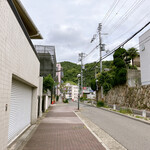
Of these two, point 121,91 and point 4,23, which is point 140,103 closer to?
point 121,91

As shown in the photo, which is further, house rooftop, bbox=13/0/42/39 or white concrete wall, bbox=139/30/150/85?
white concrete wall, bbox=139/30/150/85

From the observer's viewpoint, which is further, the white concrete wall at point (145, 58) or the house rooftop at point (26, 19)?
the white concrete wall at point (145, 58)

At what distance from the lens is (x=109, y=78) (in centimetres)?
2427

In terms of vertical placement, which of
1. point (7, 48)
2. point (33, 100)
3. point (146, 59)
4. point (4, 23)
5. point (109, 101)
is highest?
point (146, 59)

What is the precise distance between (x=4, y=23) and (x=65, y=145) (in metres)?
4.97

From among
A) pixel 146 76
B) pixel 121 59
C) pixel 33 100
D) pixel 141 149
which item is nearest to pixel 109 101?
pixel 121 59

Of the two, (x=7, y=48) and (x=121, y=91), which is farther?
(x=121, y=91)

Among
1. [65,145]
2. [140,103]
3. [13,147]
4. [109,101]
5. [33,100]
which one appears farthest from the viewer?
[109,101]

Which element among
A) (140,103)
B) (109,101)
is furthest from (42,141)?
(109,101)

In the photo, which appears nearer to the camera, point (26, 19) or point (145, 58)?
point (26, 19)

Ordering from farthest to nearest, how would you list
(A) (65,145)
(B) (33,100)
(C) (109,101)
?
(C) (109,101)
(B) (33,100)
(A) (65,145)

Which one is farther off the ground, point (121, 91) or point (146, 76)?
point (146, 76)

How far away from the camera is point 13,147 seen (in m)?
5.39

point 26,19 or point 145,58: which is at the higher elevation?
point 26,19
